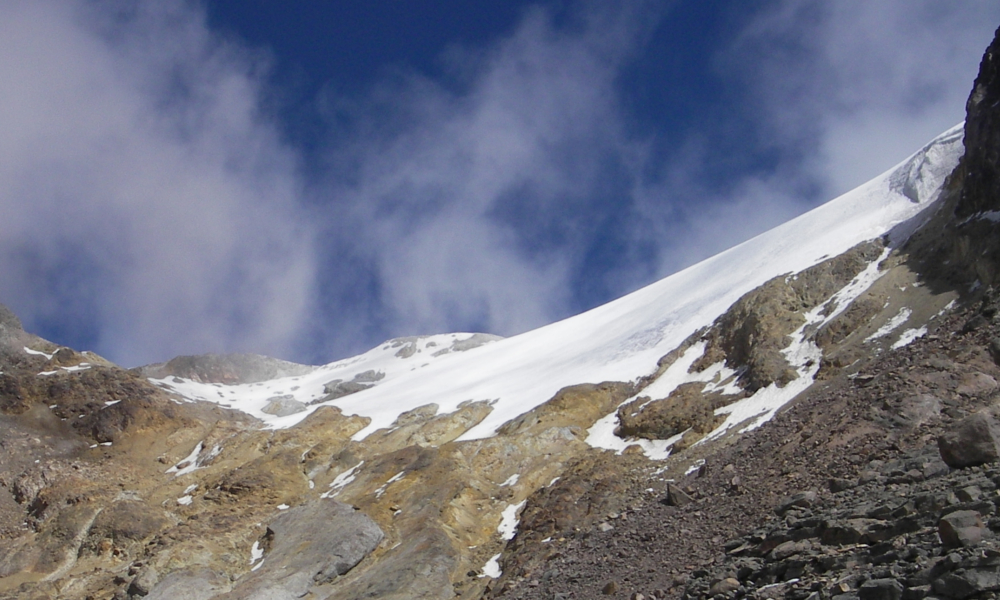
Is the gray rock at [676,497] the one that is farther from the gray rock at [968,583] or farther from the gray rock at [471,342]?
the gray rock at [471,342]

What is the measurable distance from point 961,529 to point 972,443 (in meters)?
5.04

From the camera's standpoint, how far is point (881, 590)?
424 inches

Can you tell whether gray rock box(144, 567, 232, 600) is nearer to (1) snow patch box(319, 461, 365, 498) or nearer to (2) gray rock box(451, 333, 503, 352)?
(1) snow patch box(319, 461, 365, 498)

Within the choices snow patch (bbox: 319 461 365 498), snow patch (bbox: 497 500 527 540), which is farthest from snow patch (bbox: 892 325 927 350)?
snow patch (bbox: 319 461 365 498)

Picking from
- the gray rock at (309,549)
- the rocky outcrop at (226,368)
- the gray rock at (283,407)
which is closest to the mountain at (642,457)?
the gray rock at (309,549)

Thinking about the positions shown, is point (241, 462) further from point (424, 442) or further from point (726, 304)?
point (726, 304)

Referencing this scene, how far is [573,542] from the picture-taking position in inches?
1025

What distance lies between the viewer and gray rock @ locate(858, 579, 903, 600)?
1061 cm

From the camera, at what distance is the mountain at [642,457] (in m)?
16.1

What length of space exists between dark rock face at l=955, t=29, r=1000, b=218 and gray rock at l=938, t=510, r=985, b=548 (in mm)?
25390

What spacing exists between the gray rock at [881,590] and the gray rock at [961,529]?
1.23 meters

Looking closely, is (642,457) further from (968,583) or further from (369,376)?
(369,376)

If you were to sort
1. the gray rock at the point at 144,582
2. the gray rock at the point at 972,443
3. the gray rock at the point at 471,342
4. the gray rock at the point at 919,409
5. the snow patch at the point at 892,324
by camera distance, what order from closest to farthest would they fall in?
the gray rock at the point at 972,443
the gray rock at the point at 919,409
the snow patch at the point at 892,324
the gray rock at the point at 144,582
the gray rock at the point at 471,342

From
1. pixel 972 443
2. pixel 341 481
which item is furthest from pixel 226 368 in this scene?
pixel 972 443
